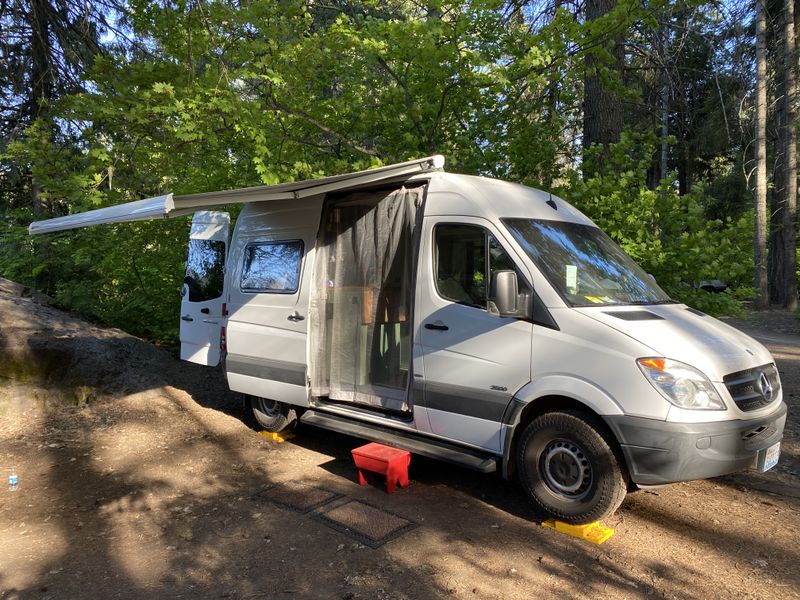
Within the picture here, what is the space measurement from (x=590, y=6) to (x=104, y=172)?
7.48m

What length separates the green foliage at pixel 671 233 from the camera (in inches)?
256

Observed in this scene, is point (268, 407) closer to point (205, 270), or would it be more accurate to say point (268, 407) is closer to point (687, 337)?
point (205, 270)

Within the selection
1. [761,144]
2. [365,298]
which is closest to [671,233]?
[365,298]

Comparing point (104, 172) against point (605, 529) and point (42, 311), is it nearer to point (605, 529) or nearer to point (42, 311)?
point (42, 311)

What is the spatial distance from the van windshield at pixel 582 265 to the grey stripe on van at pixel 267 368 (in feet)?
8.65

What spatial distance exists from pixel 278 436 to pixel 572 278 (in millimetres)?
3765

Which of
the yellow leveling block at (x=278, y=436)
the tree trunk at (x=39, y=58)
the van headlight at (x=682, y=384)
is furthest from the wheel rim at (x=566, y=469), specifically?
the tree trunk at (x=39, y=58)

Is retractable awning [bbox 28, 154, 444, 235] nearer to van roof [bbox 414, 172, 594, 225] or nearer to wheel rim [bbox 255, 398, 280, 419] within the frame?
van roof [bbox 414, 172, 594, 225]

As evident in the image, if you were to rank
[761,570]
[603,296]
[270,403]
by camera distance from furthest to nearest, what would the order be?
1. [270,403]
2. [603,296]
3. [761,570]

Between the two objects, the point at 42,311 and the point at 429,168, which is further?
the point at 42,311

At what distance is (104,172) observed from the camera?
875 centimetres

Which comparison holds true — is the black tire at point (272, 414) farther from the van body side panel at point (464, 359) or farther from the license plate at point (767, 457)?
the license plate at point (767, 457)

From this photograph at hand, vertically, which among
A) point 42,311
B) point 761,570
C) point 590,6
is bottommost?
point 761,570

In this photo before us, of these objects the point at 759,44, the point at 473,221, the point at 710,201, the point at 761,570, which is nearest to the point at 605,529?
the point at 761,570
